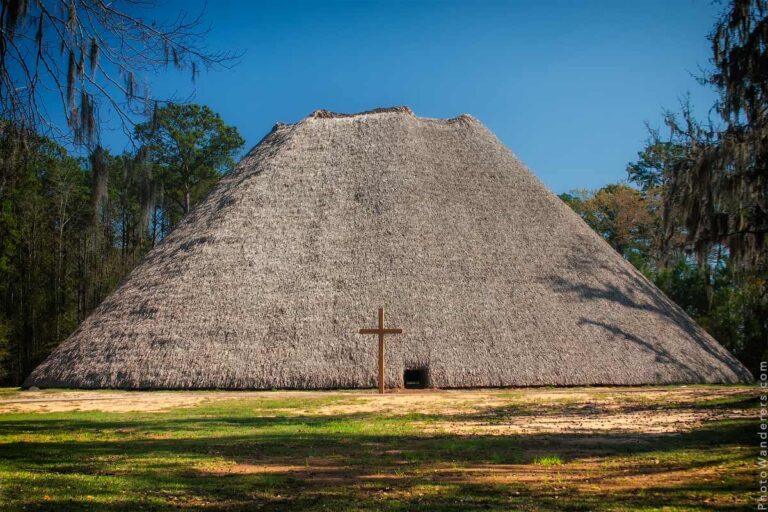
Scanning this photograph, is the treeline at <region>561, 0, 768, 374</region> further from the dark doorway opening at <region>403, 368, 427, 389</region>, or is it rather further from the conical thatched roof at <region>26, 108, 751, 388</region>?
the dark doorway opening at <region>403, 368, 427, 389</region>

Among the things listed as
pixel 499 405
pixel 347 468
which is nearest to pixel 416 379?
pixel 499 405

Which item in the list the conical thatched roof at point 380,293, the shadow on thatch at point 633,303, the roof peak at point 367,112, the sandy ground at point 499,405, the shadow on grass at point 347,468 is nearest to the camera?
the shadow on grass at point 347,468

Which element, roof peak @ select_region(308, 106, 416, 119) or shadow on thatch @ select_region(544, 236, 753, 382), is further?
roof peak @ select_region(308, 106, 416, 119)

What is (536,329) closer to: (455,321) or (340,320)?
(455,321)

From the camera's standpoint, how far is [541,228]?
2377 centimetres

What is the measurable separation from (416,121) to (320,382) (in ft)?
47.5

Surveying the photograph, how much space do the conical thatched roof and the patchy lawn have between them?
15.3ft

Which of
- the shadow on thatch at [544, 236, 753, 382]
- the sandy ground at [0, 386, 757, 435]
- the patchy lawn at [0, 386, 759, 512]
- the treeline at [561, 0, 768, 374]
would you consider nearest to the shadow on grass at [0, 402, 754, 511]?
the patchy lawn at [0, 386, 759, 512]

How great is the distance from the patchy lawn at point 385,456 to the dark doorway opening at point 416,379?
4757mm

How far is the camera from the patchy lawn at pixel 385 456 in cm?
545

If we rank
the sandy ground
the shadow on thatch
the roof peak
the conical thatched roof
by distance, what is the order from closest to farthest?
the sandy ground → the conical thatched roof → the shadow on thatch → the roof peak

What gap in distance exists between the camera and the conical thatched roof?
60.9ft

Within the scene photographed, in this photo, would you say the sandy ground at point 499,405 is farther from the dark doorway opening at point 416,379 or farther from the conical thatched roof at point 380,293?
the dark doorway opening at point 416,379

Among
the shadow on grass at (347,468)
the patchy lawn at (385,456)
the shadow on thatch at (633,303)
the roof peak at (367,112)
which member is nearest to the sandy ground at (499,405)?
the patchy lawn at (385,456)
